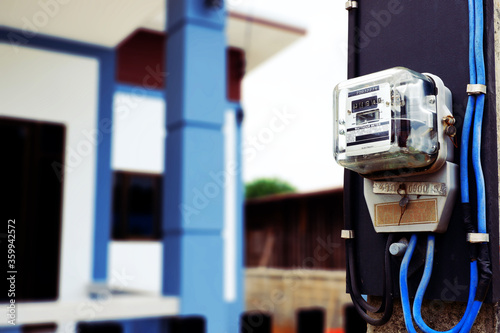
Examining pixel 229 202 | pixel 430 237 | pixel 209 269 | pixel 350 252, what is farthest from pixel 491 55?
pixel 229 202

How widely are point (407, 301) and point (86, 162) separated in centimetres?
589

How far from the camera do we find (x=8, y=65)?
246 inches

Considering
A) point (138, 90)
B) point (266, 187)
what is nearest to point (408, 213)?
point (138, 90)

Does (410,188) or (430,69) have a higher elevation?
(430,69)

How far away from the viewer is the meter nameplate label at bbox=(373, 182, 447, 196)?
3.90ft

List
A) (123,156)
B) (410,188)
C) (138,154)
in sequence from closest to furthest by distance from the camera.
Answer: (410,188)
(123,156)
(138,154)

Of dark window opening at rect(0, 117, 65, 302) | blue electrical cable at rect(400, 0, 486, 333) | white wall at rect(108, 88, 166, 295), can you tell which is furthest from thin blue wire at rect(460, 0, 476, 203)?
white wall at rect(108, 88, 166, 295)

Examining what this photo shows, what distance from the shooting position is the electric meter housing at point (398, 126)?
3.83 feet

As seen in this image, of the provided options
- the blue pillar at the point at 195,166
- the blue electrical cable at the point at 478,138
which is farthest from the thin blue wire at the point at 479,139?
the blue pillar at the point at 195,166

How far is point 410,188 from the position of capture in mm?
1247

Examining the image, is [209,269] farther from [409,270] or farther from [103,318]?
[409,270]

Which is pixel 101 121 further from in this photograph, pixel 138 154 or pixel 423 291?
pixel 423 291

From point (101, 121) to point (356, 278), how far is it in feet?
19.1

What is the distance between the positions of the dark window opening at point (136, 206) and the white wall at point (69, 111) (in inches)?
32.6
